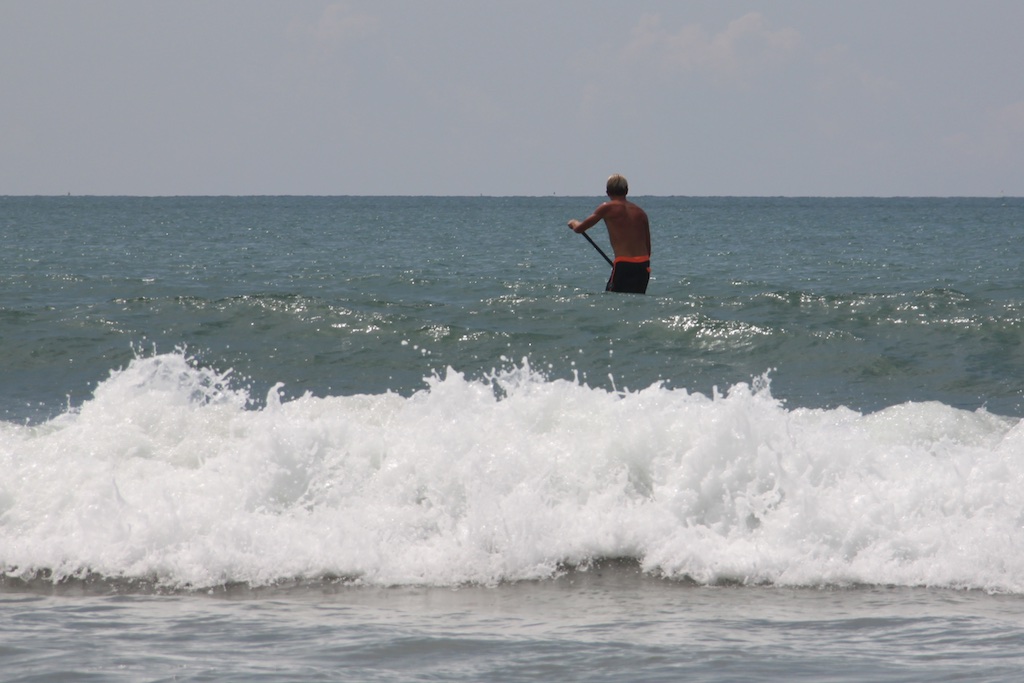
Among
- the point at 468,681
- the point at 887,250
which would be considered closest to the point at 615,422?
the point at 468,681

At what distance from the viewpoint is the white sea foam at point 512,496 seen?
226 inches

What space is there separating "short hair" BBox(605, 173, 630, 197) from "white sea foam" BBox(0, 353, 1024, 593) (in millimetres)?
4376

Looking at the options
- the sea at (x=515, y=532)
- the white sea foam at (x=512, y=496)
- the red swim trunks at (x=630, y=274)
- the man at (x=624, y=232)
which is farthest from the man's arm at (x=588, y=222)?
the white sea foam at (x=512, y=496)

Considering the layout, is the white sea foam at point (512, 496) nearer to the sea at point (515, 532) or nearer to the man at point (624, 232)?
the sea at point (515, 532)

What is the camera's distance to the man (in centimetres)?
1108

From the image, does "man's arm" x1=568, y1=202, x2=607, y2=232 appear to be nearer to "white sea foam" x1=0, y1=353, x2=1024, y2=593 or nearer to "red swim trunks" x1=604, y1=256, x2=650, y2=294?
"red swim trunks" x1=604, y1=256, x2=650, y2=294

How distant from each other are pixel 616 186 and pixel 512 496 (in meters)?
5.53

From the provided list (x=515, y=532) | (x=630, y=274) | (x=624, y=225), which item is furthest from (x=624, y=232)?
(x=515, y=532)

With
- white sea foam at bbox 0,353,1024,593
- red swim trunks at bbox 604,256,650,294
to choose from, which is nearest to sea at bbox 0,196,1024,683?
white sea foam at bbox 0,353,1024,593

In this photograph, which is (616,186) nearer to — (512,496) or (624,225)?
(624,225)

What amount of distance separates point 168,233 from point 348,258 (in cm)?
1593

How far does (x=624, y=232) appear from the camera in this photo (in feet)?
37.1

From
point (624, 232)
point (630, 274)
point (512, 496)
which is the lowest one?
point (512, 496)

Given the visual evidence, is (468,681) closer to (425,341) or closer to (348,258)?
(425,341)
